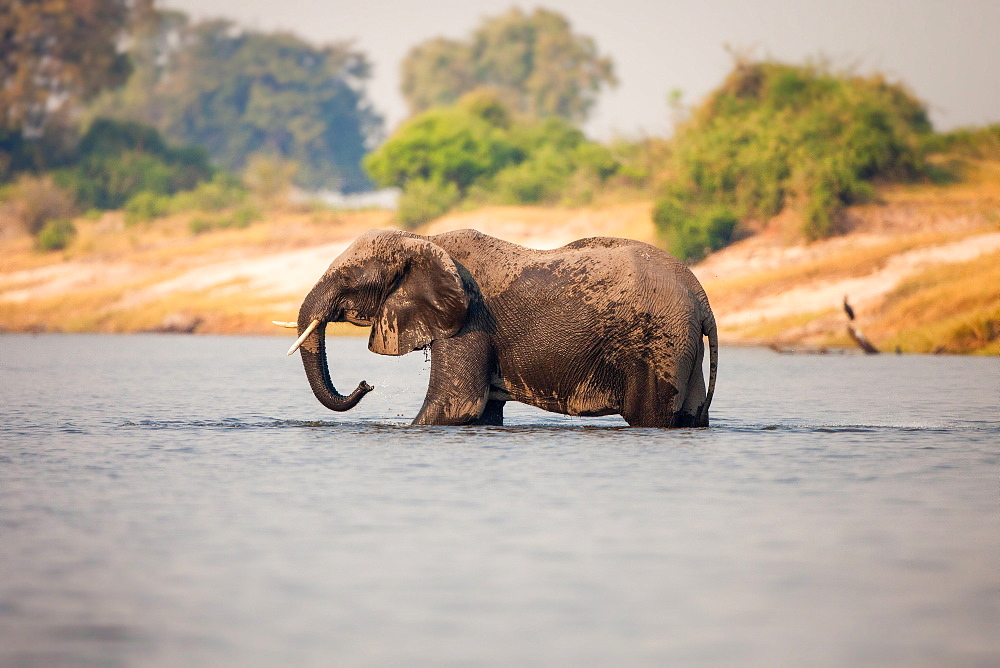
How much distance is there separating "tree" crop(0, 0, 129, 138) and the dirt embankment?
38.2 feet

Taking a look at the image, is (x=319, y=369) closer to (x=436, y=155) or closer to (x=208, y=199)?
(x=436, y=155)

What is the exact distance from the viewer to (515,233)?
1941 inches

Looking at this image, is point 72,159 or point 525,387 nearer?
point 525,387

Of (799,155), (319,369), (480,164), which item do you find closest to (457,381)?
(319,369)

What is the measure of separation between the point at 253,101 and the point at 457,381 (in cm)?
8490

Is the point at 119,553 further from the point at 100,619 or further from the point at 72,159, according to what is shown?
the point at 72,159

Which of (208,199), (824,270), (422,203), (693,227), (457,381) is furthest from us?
(208,199)

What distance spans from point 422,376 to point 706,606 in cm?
1883

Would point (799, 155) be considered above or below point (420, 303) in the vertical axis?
above

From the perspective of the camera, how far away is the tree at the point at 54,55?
68.3 m

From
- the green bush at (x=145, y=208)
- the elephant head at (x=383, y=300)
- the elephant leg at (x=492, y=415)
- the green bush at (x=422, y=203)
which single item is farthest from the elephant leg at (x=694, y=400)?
the green bush at (x=145, y=208)

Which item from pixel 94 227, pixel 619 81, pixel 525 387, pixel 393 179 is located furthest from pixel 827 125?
pixel 619 81

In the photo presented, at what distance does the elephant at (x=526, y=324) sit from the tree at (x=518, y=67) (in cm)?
7996

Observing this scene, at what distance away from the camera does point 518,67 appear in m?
97.9
